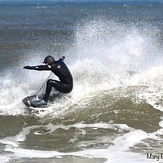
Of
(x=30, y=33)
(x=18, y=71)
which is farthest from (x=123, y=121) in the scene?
(x=30, y=33)

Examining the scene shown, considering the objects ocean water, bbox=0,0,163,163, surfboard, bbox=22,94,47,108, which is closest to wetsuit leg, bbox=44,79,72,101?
surfboard, bbox=22,94,47,108

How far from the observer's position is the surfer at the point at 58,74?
12.2 metres

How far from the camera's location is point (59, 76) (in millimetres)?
12539

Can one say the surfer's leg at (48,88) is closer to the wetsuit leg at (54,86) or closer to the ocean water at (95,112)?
the wetsuit leg at (54,86)

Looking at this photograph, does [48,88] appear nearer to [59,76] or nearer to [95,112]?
[59,76]

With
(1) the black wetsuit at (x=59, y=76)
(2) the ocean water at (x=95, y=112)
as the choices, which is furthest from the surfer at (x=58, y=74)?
(2) the ocean water at (x=95, y=112)

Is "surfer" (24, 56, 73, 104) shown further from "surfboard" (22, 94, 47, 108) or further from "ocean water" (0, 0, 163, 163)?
"ocean water" (0, 0, 163, 163)

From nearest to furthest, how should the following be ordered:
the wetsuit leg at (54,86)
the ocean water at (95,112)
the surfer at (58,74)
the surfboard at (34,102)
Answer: the ocean water at (95,112), the surfer at (58,74), the surfboard at (34,102), the wetsuit leg at (54,86)

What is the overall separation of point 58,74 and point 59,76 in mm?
116

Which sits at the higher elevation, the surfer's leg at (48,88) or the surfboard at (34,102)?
the surfer's leg at (48,88)

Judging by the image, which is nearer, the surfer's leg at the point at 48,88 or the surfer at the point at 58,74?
the surfer at the point at 58,74

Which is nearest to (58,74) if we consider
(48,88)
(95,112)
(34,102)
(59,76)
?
(59,76)

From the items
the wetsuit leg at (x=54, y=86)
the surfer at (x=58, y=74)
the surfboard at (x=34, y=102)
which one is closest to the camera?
the surfer at (x=58, y=74)

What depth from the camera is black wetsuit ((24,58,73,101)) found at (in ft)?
40.1
